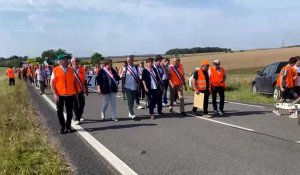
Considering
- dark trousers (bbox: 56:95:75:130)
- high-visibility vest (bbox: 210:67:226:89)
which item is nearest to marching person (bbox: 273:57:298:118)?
high-visibility vest (bbox: 210:67:226:89)

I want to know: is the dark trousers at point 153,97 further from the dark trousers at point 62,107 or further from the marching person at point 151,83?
the dark trousers at point 62,107

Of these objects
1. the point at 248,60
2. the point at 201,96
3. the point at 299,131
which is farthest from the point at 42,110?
the point at 248,60

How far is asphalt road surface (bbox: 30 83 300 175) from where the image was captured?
7395mm

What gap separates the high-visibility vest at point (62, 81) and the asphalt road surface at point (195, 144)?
3.41 feet

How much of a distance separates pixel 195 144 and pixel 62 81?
362cm

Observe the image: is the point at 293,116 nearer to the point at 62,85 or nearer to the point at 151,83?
the point at 151,83

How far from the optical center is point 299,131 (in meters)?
10.8

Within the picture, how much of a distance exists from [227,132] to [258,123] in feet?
5.62

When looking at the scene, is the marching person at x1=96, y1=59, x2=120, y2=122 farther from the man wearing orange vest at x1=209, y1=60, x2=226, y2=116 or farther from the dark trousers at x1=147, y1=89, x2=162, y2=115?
the man wearing orange vest at x1=209, y1=60, x2=226, y2=116

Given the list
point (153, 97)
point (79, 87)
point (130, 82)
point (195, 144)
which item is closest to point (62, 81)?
point (79, 87)

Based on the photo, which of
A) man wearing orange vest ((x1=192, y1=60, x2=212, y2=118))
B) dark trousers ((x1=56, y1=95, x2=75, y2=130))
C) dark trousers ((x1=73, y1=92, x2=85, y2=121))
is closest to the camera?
dark trousers ((x1=56, y1=95, x2=75, y2=130))

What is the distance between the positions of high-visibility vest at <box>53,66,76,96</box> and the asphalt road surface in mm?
1040

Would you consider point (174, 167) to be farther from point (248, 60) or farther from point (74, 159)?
point (248, 60)

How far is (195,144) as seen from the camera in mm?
9383
